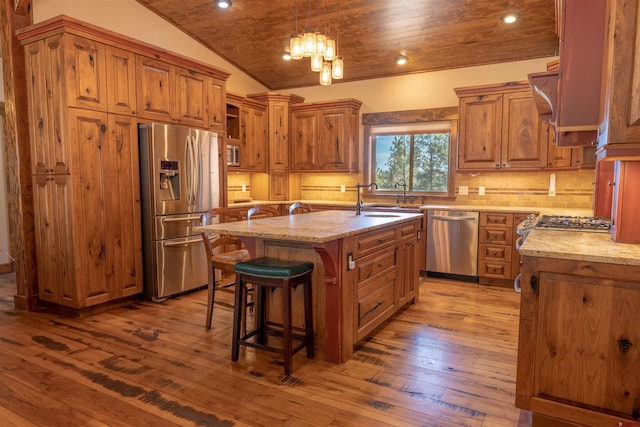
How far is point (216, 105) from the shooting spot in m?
4.57

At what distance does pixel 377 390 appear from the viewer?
2.25 metres

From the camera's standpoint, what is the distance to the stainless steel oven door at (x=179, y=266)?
386 centimetres

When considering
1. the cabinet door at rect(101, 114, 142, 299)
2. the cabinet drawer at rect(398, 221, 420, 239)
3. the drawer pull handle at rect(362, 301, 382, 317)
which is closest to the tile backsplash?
the cabinet drawer at rect(398, 221, 420, 239)

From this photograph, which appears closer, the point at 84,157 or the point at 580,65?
the point at 580,65

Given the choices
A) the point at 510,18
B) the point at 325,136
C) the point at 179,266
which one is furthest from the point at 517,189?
the point at 179,266

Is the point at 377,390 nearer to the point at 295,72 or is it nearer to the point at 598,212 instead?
the point at 598,212

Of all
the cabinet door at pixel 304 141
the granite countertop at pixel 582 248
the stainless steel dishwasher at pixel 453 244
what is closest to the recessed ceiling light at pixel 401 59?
the cabinet door at pixel 304 141

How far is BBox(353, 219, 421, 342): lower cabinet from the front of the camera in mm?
2736

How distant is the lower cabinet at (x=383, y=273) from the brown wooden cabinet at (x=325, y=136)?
2384 millimetres

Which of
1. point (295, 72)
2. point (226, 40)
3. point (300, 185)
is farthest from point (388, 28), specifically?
point (300, 185)

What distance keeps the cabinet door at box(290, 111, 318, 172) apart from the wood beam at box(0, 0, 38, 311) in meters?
3.40

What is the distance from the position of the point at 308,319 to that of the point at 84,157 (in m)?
2.38

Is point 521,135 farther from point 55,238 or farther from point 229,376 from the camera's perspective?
point 55,238

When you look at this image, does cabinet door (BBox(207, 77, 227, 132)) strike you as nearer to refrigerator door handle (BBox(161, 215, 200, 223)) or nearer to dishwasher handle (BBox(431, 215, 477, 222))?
refrigerator door handle (BBox(161, 215, 200, 223))
